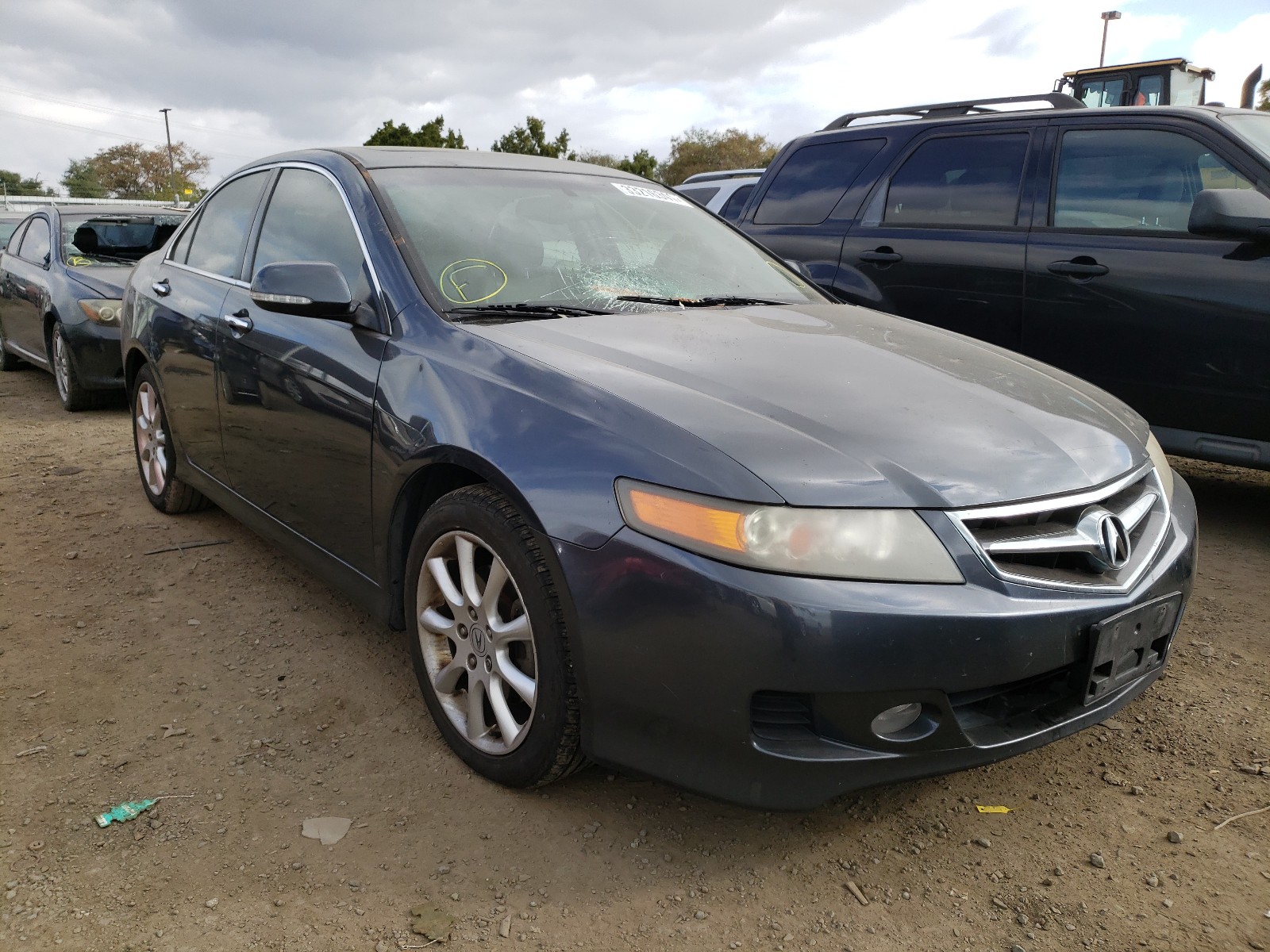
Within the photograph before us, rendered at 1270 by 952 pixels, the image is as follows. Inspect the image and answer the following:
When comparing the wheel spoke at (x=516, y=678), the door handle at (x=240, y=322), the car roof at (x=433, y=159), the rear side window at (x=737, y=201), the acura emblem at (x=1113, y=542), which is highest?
the rear side window at (x=737, y=201)

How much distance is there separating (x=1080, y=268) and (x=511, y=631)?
3431mm

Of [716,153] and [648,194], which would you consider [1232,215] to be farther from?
[716,153]

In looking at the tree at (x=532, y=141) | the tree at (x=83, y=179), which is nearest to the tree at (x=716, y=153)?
the tree at (x=532, y=141)

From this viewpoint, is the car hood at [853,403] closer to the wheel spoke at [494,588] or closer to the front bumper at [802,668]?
the front bumper at [802,668]

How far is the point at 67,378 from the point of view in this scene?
716cm

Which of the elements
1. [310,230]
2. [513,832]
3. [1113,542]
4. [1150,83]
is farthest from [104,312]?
[1150,83]

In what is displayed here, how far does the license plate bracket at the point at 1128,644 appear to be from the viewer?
2033 mm

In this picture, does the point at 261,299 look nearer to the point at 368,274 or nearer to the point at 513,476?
the point at 368,274

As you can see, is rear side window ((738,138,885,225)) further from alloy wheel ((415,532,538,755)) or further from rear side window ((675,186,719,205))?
alloy wheel ((415,532,538,755))

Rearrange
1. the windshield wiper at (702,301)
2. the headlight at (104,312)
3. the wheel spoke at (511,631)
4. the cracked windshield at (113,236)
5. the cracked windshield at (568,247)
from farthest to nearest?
the cracked windshield at (113,236)
the headlight at (104,312)
the windshield wiper at (702,301)
the cracked windshield at (568,247)
the wheel spoke at (511,631)

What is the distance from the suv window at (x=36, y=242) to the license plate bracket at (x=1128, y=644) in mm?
8174

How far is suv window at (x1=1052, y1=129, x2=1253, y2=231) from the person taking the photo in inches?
169

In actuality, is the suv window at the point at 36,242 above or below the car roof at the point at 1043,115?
below

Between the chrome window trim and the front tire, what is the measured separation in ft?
2.37
